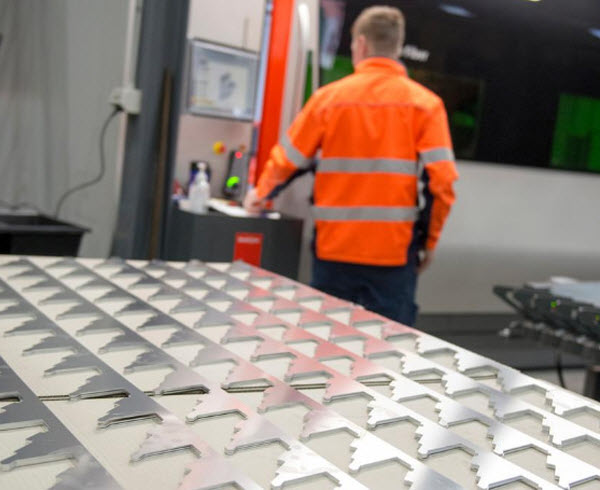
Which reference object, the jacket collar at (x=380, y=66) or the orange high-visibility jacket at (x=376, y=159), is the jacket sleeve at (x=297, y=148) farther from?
the jacket collar at (x=380, y=66)

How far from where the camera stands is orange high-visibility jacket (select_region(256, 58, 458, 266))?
269 centimetres

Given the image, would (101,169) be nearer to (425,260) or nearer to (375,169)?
(375,169)

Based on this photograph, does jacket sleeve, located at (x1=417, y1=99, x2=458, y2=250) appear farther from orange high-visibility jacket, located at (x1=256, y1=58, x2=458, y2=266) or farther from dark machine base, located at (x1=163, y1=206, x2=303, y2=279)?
dark machine base, located at (x1=163, y1=206, x2=303, y2=279)

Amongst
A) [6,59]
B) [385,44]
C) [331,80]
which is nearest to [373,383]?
[385,44]

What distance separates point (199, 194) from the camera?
9.91 feet

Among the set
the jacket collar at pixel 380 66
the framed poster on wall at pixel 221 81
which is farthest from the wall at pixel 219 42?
the jacket collar at pixel 380 66

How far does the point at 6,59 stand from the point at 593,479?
3.72 m

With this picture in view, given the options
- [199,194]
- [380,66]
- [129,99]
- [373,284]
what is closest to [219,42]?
[129,99]

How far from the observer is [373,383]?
42.2 inches

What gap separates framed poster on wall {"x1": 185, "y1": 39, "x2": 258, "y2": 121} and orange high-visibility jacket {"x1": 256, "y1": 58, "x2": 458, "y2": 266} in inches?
22.4

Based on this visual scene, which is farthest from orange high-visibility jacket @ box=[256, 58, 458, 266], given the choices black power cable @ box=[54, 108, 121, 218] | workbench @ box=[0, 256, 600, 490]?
workbench @ box=[0, 256, 600, 490]

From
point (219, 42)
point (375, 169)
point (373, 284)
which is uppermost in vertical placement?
point (219, 42)

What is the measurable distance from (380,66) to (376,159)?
360mm

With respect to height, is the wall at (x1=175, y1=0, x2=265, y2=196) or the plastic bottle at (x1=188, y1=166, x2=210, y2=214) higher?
the wall at (x1=175, y1=0, x2=265, y2=196)
